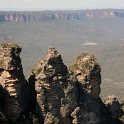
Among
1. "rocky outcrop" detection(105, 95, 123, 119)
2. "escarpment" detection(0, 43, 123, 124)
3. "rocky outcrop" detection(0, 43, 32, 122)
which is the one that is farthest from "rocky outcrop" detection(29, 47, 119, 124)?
"rocky outcrop" detection(105, 95, 123, 119)

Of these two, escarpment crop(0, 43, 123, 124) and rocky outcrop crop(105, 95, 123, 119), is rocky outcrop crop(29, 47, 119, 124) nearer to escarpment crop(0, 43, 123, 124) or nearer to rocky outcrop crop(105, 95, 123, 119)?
escarpment crop(0, 43, 123, 124)

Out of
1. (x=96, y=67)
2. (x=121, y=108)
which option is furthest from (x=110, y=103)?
(x=96, y=67)

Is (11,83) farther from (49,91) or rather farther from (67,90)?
(67,90)

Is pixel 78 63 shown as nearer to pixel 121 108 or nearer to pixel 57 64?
pixel 57 64

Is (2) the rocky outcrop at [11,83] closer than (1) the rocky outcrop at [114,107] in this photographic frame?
Yes

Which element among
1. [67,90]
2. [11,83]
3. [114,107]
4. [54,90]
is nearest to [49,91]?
[54,90]

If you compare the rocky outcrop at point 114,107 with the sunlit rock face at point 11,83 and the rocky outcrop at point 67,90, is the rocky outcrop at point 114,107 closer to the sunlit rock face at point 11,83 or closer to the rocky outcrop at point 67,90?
the rocky outcrop at point 67,90

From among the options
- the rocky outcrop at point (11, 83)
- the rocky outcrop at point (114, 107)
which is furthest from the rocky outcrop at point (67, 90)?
the rocky outcrop at point (114, 107)
